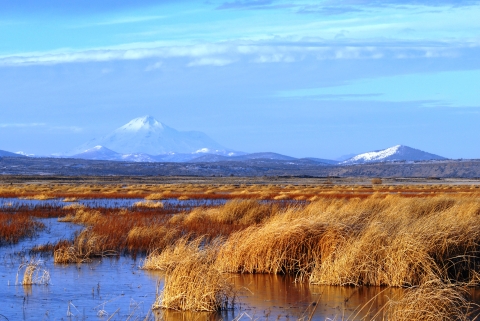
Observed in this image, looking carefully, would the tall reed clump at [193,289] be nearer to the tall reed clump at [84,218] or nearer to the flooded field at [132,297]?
the flooded field at [132,297]

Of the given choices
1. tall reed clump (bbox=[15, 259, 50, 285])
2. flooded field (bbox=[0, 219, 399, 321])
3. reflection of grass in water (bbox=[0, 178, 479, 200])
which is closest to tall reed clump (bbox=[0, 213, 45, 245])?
flooded field (bbox=[0, 219, 399, 321])

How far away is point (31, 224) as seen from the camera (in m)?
25.4

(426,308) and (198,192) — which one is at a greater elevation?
(198,192)

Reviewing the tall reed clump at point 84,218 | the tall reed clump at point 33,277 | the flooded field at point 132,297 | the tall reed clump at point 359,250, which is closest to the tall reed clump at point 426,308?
the flooded field at point 132,297

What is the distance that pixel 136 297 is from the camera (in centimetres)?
1338

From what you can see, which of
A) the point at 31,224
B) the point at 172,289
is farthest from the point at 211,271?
the point at 31,224

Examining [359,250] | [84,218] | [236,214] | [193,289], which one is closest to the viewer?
[193,289]

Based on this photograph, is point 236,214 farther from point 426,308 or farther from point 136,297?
point 426,308

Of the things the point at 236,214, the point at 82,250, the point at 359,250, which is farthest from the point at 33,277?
the point at 236,214

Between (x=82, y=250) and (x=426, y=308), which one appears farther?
(x=82, y=250)

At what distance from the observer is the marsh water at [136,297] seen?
470 inches

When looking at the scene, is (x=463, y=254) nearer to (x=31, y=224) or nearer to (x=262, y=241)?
(x=262, y=241)

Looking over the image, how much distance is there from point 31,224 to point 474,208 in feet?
52.5

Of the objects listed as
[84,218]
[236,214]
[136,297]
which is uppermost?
[236,214]
